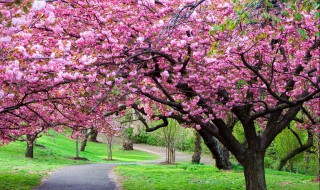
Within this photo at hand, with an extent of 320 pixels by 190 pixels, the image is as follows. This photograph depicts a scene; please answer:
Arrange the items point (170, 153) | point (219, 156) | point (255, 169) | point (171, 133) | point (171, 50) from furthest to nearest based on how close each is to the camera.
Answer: point (170, 153), point (171, 133), point (219, 156), point (255, 169), point (171, 50)

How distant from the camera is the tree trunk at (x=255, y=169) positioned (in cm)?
1042

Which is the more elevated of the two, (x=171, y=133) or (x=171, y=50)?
(x=171, y=50)

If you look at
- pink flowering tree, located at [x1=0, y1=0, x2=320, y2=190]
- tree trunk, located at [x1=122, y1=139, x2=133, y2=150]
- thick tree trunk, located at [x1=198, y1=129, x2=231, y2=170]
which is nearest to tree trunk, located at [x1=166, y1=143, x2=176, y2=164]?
thick tree trunk, located at [x1=198, y1=129, x2=231, y2=170]

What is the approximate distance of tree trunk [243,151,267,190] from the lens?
410 inches

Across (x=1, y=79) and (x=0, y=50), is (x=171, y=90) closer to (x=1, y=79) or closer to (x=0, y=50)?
(x=1, y=79)

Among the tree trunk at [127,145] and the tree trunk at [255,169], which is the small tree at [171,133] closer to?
the tree trunk at [127,145]

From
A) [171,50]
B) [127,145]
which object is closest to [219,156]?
[171,50]

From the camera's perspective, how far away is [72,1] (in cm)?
793

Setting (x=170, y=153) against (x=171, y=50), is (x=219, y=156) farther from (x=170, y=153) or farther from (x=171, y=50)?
(x=171, y=50)

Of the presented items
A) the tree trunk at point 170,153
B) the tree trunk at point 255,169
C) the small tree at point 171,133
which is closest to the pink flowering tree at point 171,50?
the tree trunk at point 255,169

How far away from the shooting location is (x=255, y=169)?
1045cm

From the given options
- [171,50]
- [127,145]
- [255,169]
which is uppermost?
[171,50]

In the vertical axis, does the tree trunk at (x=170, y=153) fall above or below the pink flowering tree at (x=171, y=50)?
below

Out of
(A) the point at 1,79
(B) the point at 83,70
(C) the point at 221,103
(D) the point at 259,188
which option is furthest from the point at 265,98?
(A) the point at 1,79
